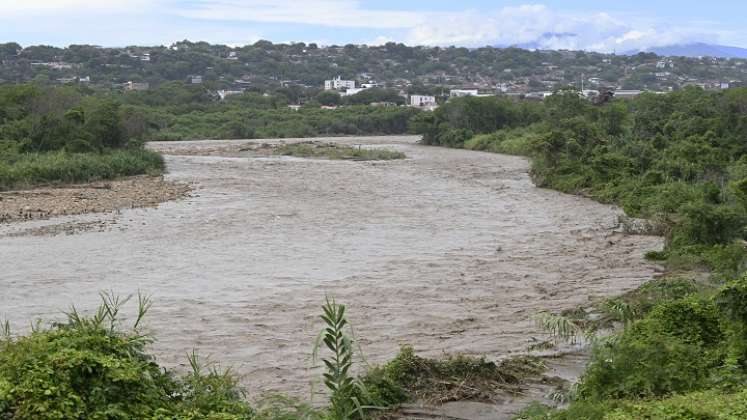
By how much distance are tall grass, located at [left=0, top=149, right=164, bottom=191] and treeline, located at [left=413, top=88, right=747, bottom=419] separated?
18305 mm

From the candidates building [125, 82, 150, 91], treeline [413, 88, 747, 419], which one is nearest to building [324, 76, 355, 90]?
building [125, 82, 150, 91]

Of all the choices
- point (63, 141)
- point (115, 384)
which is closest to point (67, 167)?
point (63, 141)

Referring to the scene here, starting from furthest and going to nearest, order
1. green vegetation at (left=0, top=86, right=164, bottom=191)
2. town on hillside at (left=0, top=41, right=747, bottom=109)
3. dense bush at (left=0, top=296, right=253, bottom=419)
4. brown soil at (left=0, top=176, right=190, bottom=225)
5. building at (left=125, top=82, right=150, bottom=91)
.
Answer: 1. town on hillside at (left=0, top=41, right=747, bottom=109)
2. building at (left=125, top=82, right=150, bottom=91)
3. green vegetation at (left=0, top=86, right=164, bottom=191)
4. brown soil at (left=0, top=176, right=190, bottom=225)
5. dense bush at (left=0, top=296, right=253, bottom=419)

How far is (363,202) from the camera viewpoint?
32.3 meters

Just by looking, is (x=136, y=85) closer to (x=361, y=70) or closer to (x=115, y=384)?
(x=361, y=70)

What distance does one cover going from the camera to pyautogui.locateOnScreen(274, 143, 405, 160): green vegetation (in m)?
55.8

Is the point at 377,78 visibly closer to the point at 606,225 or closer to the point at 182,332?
the point at 606,225

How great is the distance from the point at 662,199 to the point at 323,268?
1238 cm

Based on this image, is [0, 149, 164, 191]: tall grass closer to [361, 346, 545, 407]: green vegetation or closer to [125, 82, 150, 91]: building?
[361, 346, 545, 407]: green vegetation

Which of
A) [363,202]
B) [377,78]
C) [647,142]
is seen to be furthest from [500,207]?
[377,78]

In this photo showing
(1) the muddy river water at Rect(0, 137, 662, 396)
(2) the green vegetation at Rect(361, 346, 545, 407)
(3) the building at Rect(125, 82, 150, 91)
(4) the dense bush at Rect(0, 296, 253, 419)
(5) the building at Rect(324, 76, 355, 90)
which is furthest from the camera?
(5) the building at Rect(324, 76, 355, 90)

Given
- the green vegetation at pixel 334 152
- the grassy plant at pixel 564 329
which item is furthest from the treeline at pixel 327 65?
the grassy plant at pixel 564 329

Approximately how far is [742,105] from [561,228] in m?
18.7

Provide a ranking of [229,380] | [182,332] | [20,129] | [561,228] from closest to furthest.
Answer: [229,380] → [182,332] → [561,228] → [20,129]
